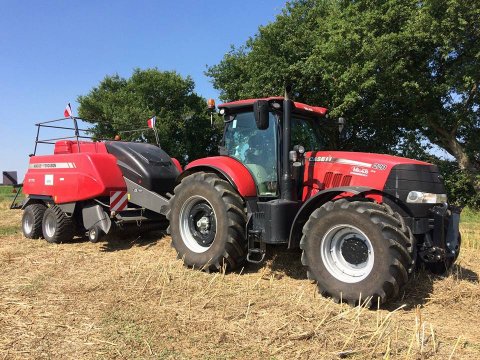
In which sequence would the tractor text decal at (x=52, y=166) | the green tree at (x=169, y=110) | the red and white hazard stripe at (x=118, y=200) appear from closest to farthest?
1. the red and white hazard stripe at (x=118, y=200)
2. the tractor text decal at (x=52, y=166)
3. the green tree at (x=169, y=110)

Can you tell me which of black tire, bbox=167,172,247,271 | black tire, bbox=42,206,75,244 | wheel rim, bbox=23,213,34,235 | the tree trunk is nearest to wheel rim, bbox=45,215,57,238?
black tire, bbox=42,206,75,244

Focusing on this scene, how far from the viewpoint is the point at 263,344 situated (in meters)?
3.42

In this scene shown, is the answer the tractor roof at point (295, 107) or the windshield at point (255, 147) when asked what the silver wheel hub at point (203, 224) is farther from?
the tractor roof at point (295, 107)

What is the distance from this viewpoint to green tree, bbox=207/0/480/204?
14.3 metres

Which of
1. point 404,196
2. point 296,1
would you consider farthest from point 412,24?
point 404,196

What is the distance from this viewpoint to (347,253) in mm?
4543

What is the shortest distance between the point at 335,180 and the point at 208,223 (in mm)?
1851

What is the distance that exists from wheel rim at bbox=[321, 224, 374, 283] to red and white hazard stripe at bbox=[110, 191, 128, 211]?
13.8 feet

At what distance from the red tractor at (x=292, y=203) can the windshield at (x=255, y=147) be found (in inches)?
0.6

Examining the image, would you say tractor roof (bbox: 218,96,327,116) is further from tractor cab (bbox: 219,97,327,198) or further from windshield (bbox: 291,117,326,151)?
windshield (bbox: 291,117,326,151)

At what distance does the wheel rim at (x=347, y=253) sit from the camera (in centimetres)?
441

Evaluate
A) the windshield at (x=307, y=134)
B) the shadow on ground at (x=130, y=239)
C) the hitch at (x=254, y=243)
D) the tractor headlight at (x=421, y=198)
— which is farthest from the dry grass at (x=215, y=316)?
the windshield at (x=307, y=134)

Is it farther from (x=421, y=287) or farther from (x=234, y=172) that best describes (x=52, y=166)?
(x=421, y=287)

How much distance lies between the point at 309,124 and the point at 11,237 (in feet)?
22.5
